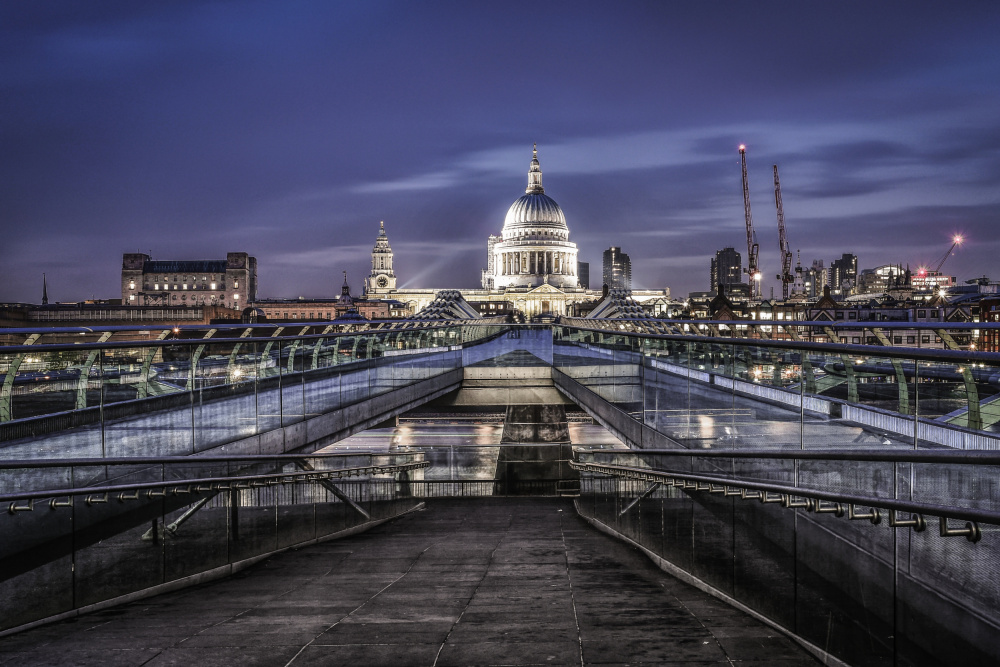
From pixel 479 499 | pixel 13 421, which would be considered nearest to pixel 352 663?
pixel 13 421

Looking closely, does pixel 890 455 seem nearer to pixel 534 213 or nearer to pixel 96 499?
pixel 96 499

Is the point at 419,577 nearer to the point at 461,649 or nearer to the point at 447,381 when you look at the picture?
the point at 461,649

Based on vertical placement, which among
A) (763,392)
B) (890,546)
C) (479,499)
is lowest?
(479,499)

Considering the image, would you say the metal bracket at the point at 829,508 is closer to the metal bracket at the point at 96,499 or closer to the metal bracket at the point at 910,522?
the metal bracket at the point at 910,522

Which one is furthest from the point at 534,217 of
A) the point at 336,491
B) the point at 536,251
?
the point at 336,491

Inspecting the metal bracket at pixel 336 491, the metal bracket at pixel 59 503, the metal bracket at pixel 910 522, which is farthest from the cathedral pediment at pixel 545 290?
the metal bracket at pixel 910 522

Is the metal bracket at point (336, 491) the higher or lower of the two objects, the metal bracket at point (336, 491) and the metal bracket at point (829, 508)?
the lower

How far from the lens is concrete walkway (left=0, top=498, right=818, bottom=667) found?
14.4 ft

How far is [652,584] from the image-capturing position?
6.73 meters

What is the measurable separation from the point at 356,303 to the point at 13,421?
185m

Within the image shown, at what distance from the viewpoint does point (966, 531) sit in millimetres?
3531

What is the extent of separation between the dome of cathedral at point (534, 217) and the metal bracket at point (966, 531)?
183013 mm

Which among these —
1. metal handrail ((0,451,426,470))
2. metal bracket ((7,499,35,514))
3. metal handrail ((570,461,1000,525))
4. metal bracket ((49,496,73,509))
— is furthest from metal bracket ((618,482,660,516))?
metal bracket ((7,499,35,514))

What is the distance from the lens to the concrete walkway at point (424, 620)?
14.4 feet
